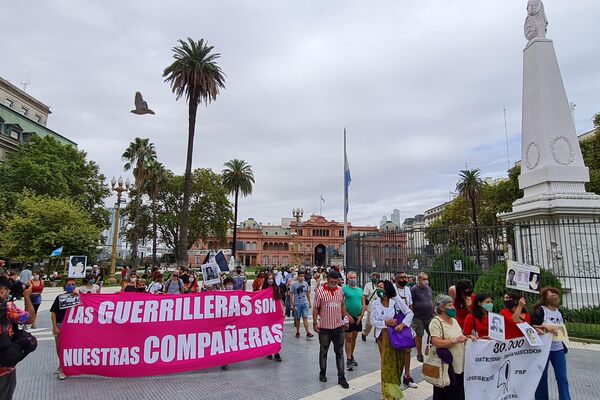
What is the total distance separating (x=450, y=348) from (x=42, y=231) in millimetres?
33657

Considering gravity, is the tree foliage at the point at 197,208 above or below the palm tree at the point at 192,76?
below

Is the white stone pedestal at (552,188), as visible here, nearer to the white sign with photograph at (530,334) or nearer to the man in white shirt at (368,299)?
the man in white shirt at (368,299)

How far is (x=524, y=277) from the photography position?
644 centimetres

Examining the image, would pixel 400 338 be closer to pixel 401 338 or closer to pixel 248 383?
pixel 401 338

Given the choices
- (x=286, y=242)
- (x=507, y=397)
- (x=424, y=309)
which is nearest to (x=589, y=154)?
(x=424, y=309)

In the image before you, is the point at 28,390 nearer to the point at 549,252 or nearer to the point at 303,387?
the point at 303,387

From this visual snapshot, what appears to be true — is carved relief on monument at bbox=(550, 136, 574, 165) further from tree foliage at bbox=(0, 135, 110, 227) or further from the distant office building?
the distant office building

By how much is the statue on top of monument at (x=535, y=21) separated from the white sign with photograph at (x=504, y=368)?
12472 millimetres

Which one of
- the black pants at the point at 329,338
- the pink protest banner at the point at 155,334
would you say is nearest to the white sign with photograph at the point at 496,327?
the black pants at the point at 329,338

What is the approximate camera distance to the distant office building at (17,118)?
4288cm

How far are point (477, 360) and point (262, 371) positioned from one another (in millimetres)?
3846

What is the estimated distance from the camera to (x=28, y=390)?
5.45 metres

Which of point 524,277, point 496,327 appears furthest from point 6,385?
point 524,277

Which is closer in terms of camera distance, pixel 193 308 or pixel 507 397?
pixel 507 397
